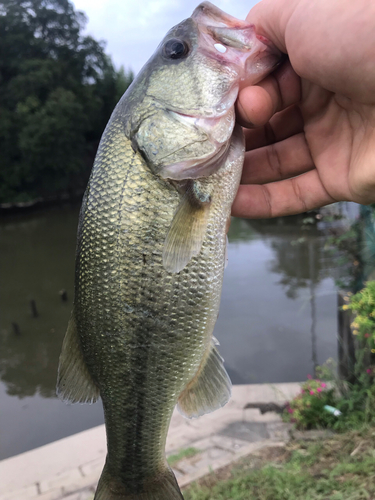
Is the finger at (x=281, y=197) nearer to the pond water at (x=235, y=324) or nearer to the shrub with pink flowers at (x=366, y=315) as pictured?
the shrub with pink flowers at (x=366, y=315)

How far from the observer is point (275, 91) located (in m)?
1.69

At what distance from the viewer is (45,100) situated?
30.4m

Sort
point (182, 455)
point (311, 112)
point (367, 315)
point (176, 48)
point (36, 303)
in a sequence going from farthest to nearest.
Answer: point (36, 303)
point (182, 455)
point (367, 315)
point (311, 112)
point (176, 48)

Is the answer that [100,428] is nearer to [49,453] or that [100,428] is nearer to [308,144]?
[49,453]

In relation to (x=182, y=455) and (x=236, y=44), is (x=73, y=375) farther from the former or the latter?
(x=182, y=455)

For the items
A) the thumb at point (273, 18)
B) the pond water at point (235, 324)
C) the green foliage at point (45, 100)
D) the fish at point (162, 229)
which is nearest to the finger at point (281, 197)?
the fish at point (162, 229)

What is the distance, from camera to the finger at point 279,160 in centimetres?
207

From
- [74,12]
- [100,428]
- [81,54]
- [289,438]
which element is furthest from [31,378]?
[74,12]

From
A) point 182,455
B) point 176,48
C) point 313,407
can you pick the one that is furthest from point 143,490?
point 313,407

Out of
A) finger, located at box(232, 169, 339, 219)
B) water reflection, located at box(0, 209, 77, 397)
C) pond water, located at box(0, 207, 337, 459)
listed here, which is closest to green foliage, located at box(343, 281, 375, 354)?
finger, located at box(232, 169, 339, 219)

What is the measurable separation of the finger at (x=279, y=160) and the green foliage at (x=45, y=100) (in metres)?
28.4

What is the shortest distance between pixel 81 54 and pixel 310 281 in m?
33.7

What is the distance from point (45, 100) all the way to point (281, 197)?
108 ft

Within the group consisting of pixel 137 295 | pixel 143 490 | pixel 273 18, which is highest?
pixel 273 18
